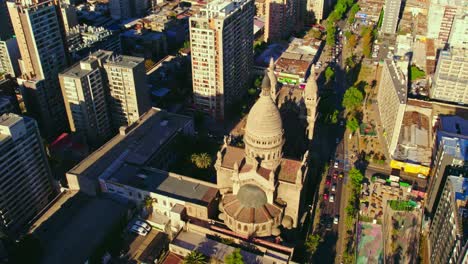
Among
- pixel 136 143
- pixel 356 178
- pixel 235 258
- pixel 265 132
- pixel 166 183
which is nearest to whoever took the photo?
pixel 235 258

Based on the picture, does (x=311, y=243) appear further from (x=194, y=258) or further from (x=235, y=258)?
(x=194, y=258)

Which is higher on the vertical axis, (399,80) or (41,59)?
(41,59)

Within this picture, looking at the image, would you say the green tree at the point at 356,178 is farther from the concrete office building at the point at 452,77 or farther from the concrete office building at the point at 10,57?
the concrete office building at the point at 10,57

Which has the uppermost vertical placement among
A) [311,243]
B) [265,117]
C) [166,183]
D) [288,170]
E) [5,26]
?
[265,117]

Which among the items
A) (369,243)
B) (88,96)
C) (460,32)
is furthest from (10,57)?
(460,32)

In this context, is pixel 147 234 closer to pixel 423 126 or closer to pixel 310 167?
pixel 310 167

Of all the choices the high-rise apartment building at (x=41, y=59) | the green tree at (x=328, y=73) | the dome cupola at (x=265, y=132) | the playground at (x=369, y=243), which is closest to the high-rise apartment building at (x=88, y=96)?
the high-rise apartment building at (x=41, y=59)

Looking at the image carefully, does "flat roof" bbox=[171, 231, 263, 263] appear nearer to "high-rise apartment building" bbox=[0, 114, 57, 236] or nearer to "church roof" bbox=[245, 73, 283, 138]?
"church roof" bbox=[245, 73, 283, 138]
